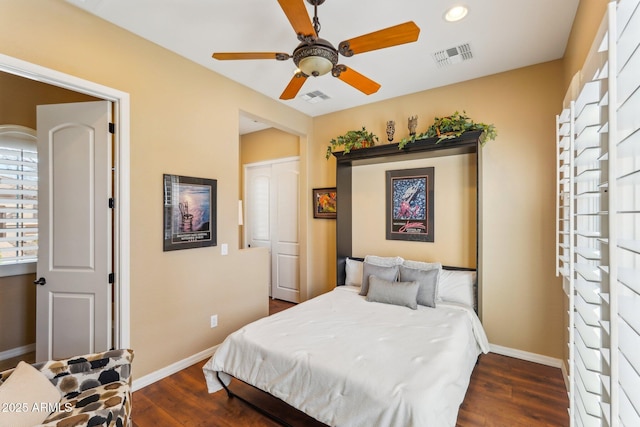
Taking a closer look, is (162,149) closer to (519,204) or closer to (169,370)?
(169,370)

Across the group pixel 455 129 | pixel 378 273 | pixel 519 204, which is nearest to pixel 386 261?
pixel 378 273

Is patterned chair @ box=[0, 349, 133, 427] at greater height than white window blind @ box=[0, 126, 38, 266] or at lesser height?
lesser

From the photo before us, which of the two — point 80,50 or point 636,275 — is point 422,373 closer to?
point 636,275

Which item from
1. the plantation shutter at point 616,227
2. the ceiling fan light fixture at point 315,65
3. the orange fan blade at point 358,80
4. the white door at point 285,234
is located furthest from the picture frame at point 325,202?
the plantation shutter at point 616,227

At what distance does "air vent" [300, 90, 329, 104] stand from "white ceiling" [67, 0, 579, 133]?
52 centimetres

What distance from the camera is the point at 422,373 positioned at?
1640mm

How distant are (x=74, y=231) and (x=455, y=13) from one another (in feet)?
11.4

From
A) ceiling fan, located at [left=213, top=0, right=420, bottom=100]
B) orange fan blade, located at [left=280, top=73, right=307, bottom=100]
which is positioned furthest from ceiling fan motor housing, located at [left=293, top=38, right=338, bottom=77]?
orange fan blade, located at [left=280, top=73, right=307, bottom=100]

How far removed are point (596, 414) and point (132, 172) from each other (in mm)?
3213

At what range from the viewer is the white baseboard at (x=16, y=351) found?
2897 mm

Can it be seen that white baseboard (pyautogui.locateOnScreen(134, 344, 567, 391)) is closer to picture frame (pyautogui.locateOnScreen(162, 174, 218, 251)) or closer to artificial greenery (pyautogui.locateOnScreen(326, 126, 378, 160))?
picture frame (pyautogui.locateOnScreen(162, 174, 218, 251))

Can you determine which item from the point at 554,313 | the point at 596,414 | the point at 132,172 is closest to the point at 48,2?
the point at 132,172

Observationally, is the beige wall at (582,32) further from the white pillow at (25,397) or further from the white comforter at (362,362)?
the white pillow at (25,397)

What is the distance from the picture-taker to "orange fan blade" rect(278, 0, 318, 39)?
1.47 m
